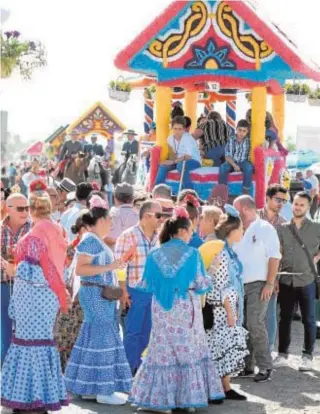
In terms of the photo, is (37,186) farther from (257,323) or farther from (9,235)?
(257,323)

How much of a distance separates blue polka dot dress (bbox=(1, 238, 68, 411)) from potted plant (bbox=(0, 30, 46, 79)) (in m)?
7.65

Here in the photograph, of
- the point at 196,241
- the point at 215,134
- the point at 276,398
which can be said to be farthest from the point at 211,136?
the point at 276,398

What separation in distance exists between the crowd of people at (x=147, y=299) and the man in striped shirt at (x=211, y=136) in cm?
517

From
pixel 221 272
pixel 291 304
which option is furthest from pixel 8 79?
pixel 221 272

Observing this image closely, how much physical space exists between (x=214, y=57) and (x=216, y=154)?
137 centimetres

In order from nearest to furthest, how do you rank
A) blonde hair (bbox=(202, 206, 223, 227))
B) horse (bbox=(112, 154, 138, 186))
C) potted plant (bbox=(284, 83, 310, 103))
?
blonde hair (bbox=(202, 206, 223, 227)) < potted plant (bbox=(284, 83, 310, 103)) < horse (bbox=(112, 154, 138, 186))

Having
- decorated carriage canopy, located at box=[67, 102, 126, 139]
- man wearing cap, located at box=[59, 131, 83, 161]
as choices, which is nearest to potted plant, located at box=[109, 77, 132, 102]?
man wearing cap, located at box=[59, 131, 83, 161]

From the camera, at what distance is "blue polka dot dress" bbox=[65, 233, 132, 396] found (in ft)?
29.9

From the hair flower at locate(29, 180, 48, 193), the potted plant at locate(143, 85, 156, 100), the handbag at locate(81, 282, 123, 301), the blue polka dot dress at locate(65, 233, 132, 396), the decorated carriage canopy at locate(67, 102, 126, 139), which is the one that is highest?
the decorated carriage canopy at locate(67, 102, 126, 139)

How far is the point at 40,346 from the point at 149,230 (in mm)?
1765

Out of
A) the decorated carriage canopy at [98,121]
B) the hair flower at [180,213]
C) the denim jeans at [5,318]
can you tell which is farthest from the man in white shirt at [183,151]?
the decorated carriage canopy at [98,121]

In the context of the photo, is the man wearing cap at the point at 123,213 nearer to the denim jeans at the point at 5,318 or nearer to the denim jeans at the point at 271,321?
the denim jeans at the point at 271,321

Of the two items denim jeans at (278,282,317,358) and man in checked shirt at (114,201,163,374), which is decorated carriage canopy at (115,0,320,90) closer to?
denim jeans at (278,282,317,358)

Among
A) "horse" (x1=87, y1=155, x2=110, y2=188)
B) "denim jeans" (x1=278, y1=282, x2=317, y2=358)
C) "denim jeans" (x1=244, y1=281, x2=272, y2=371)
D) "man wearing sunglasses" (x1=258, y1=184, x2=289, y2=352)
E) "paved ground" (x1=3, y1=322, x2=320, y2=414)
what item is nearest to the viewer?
"paved ground" (x1=3, y1=322, x2=320, y2=414)
